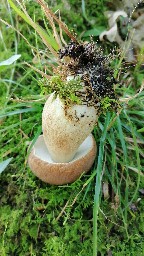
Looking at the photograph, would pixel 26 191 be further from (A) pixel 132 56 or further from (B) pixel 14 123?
(A) pixel 132 56

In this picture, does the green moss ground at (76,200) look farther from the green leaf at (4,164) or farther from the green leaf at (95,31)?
the green leaf at (95,31)

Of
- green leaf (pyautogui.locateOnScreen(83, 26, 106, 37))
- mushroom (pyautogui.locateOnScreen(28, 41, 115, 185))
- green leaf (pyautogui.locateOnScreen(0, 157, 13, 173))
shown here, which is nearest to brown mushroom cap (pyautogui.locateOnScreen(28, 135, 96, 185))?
mushroom (pyautogui.locateOnScreen(28, 41, 115, 185))

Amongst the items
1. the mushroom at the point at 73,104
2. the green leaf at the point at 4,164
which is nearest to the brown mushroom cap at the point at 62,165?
the mushroom at the point at 73,104

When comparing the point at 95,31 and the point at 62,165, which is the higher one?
the point at 95,31

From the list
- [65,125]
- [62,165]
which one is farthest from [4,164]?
[65,125]

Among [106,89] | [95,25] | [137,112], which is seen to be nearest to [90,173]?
[137,112]

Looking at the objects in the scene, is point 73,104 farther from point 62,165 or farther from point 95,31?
point 95,31
